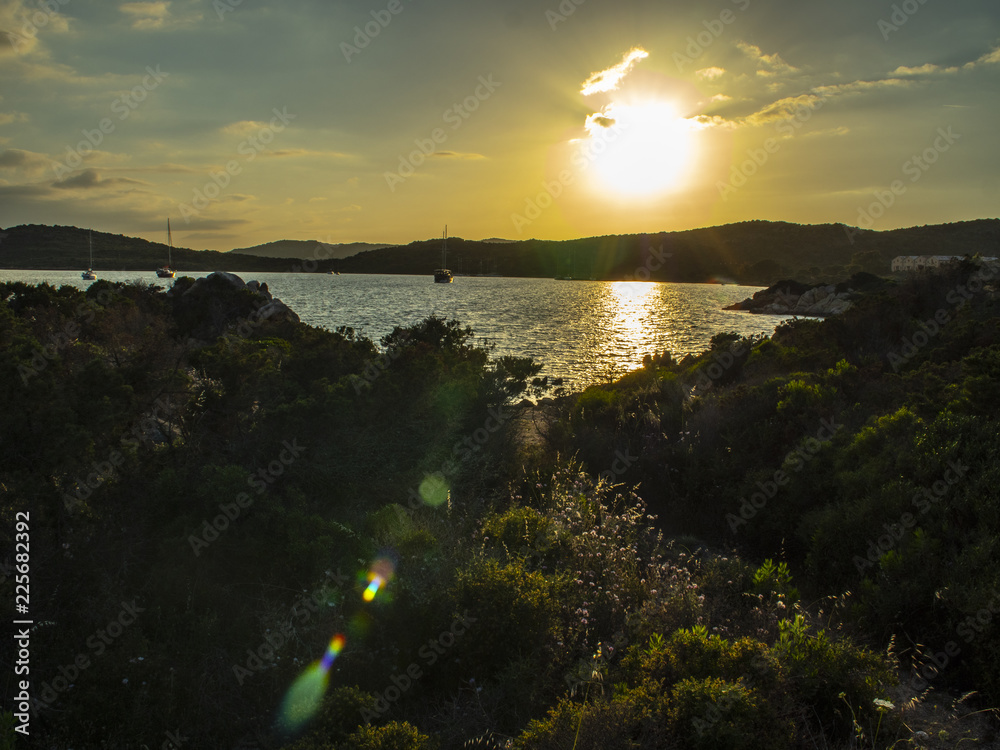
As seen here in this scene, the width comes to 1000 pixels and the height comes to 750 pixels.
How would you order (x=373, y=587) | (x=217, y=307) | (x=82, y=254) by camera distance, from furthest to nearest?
(x=82, y=254) → (x=217, y=307) → (x=373, y=587)

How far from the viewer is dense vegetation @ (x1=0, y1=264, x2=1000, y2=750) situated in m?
3.91

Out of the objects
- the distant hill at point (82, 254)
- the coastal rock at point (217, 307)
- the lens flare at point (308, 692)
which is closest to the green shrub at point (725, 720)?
the lens flare at point (308, 692)

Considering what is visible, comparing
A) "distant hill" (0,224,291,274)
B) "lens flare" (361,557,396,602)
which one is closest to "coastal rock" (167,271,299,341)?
"lens flare" (361,557,396,602)

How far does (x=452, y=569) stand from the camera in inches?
207

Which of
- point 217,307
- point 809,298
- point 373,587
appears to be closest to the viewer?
point 373,587

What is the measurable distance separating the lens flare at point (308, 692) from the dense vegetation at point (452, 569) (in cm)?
4

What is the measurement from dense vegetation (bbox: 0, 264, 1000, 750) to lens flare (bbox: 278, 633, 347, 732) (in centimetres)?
4

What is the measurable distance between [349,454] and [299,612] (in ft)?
9.34

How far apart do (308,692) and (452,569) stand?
152 cm

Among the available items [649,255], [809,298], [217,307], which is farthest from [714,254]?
[217,307]

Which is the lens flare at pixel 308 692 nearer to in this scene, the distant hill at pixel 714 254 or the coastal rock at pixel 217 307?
the coastal rock at pixel 217 307

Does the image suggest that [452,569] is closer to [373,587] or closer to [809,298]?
[373,587]

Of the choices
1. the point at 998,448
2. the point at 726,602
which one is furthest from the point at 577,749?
the point at 998,448

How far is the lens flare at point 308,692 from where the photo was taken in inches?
159
